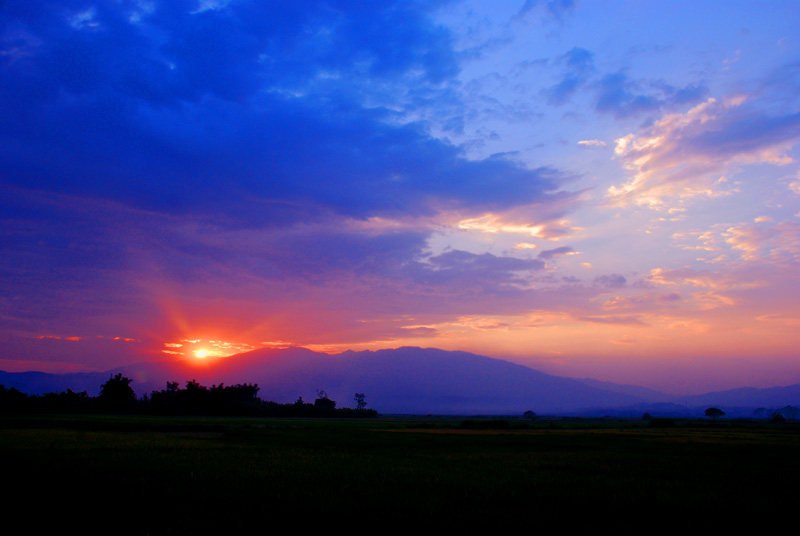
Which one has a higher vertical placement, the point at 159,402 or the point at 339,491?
the point at 339,491

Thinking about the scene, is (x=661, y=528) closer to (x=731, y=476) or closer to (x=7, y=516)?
(x=731, y=476)

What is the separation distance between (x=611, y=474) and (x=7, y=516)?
17.0 m

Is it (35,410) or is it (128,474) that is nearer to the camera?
(128,474)

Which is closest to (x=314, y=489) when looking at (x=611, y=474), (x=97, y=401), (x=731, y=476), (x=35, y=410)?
(x=611, y=474)

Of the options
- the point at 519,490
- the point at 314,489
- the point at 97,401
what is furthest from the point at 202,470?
the point at 97,401

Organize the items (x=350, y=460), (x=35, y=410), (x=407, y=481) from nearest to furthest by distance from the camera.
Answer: (x=407, y=481)
(x=350, y=460)
(x=35, y=410)

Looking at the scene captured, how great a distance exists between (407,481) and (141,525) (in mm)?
7430

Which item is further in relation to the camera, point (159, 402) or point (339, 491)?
point (159, 402)

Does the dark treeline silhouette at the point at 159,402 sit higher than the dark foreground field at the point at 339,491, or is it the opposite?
the dark foreground field at the point at 339,491

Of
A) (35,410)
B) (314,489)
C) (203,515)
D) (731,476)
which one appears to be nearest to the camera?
(203,515)

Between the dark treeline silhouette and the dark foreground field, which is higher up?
the dark foreground field

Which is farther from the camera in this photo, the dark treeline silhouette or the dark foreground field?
the dark treeline silhouette

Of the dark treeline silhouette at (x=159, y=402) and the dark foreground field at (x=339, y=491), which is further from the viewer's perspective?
the dark treeline silhouette at (x=159, y=402)

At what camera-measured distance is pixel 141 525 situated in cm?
845
